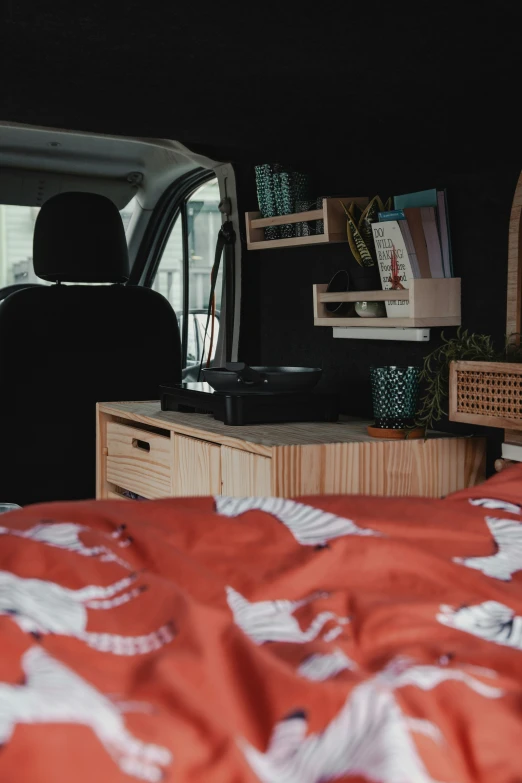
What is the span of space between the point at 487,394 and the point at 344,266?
3.13ft

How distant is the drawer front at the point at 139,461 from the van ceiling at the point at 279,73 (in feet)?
2.91

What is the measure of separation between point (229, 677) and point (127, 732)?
0.12 metres

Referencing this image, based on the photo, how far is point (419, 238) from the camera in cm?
244

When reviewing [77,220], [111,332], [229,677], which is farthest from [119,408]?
[229,677]

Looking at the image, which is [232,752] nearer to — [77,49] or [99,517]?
[99,517]

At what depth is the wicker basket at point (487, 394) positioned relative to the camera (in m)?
2.01

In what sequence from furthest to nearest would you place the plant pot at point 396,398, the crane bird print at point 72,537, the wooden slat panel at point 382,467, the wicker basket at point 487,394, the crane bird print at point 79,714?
1. the plant pot at point 396,398
2. the wooden slat panel at point 382,467
3. the wicker basket at point 487,394
4. the crane bird print at point 72,537
5. the crane bird print at point 79,714

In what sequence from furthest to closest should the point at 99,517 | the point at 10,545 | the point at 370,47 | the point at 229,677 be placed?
the point at 370,47, the point at 99,517, the point at 10,545, the point at 229,677

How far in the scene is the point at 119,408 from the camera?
2.96 meters

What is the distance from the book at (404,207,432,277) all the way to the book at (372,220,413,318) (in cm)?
3

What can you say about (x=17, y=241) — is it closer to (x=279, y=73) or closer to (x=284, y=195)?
(x=284, y=195)

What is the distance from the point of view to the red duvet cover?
627 mm

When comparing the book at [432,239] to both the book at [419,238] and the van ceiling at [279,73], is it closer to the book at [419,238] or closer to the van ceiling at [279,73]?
the book at [419,238]

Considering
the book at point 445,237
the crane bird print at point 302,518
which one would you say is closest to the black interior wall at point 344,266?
the book at point 445,237
